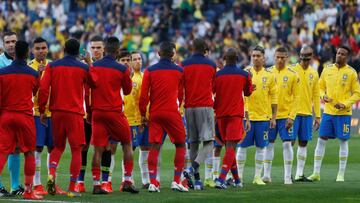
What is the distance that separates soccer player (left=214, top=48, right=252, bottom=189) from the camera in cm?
1939

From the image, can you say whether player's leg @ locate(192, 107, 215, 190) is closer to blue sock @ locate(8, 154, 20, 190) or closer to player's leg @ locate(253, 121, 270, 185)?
player's leg @ locate(253, 121, 270, 185)

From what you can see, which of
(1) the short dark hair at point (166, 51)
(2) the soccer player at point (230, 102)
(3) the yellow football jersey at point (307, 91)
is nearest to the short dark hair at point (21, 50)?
(1) the short dark hair at point (166, 51)

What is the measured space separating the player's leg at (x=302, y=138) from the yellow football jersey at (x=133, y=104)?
321 centimetres

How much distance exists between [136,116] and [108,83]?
88.1 inches

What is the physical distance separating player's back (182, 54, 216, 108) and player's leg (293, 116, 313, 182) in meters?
3.13

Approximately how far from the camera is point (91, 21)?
48750 millimetres

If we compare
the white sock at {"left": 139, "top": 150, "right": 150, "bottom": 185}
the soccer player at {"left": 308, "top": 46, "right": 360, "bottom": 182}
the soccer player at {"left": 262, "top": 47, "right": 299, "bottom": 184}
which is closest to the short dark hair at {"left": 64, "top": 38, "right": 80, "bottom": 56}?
the white sock at {"left": 139, "top": 150, "right": 150, "bottom": 185}

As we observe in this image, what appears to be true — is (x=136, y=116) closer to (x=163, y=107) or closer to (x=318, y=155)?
(x=163, y=107)

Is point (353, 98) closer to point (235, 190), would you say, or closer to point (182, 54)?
point (235, 190)

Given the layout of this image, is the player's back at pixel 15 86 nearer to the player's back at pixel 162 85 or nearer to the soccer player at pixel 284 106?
the player's back at pixel 162 85

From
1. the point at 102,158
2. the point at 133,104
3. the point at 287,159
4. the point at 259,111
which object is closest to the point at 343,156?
the point at 287,159

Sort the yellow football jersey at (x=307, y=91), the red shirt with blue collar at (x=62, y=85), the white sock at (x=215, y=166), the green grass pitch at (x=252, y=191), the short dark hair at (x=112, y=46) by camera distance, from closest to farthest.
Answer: the green grass pitch at (x=252, y=191) < the red shirt with blue collar at (x=62, y=85) < the short dark hair at (x=112, y=46) < the white sock at (x=215, y=166) < the yellow football jersey at (x=307, y=91)

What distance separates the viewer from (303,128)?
21922 mm

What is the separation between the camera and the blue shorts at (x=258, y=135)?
20.9m
